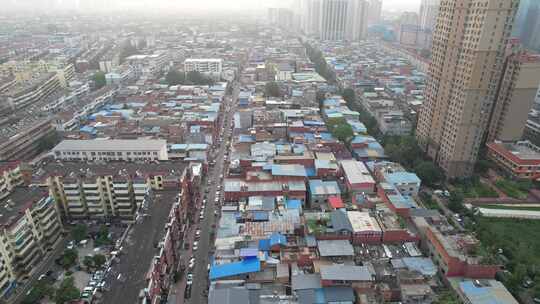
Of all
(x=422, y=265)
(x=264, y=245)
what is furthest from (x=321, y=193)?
(x=422, y=265)

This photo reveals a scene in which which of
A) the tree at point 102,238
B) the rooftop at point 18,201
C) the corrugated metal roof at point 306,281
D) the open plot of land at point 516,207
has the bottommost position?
the open plot of land at point 516,207

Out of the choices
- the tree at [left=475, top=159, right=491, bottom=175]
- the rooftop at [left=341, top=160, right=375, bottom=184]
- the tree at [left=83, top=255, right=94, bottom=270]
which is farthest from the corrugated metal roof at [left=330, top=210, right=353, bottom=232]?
the tree at [left=475, top=159, right=491, bottom=175]

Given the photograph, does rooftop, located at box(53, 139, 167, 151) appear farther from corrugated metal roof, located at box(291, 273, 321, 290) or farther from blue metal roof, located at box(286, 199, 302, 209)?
corrugated metal roof, located at box(291, 273, 321, 290)

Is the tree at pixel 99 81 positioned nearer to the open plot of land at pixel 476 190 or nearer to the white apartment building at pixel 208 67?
the white apartment building at pixel 208 67

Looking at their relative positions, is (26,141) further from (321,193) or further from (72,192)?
(321,193)

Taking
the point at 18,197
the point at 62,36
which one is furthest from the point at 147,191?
the point at 62,36

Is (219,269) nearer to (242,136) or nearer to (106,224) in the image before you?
(106,224)

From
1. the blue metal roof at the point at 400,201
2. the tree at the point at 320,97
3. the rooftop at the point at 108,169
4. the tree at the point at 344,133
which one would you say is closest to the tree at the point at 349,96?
the tree at the point at 320,97
